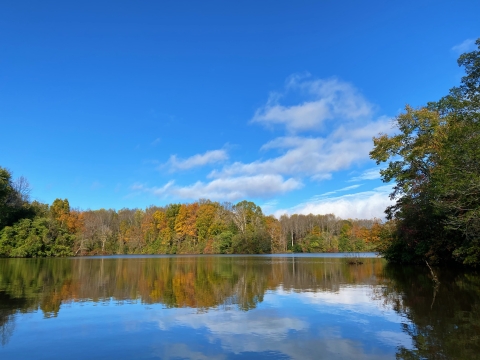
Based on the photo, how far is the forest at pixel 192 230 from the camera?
224 feet

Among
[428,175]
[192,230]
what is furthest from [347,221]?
[428,175]

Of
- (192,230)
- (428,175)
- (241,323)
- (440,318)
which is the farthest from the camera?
(192,230)

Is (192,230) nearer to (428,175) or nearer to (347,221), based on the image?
(347,221)

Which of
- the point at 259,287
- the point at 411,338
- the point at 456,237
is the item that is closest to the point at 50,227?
the point at 259,287

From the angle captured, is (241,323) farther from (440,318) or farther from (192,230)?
(192,230)

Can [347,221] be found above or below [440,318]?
above

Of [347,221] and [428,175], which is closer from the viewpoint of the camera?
[428,175]

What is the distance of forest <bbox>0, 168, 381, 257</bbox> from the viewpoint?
68.1 m

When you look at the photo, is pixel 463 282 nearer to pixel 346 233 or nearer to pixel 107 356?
pixel 107 356

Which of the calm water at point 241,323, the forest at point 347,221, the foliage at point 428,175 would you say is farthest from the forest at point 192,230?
the calm water at point 241,323

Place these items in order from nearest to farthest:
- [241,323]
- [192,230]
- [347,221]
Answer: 1. [241,323]
2. [192,230]
3. [347,221]

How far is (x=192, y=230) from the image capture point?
279 feet

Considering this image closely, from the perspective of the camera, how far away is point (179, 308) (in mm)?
11508

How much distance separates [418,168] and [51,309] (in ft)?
87.7
